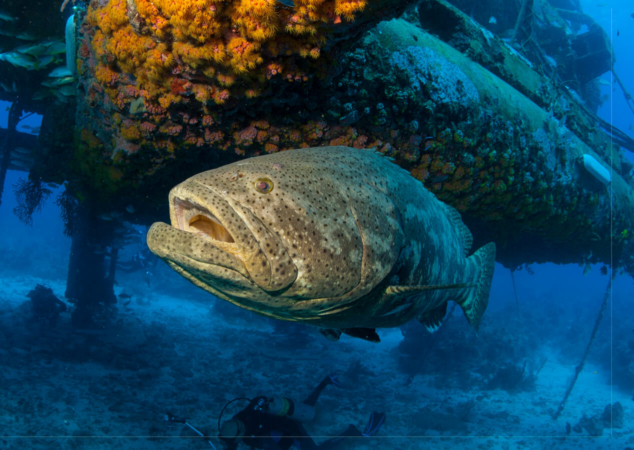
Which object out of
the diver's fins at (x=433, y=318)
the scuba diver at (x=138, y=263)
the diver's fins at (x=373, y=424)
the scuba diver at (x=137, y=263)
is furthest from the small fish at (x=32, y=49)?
the scuba diver at (x=137, y=263)

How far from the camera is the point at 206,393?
8.60 m

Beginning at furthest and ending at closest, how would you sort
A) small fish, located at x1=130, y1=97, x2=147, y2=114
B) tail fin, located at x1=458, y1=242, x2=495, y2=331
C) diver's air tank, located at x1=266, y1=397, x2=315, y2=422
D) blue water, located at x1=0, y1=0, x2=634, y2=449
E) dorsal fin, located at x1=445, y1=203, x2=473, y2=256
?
blue water, located at x1=0, y1=0, x2=634, y2=449, diver's air tank, located at x1=266, y1=397, x2=315, y2=422, tail fin, located at x1=458, y1=242, x2=495, y2=331, dorsal fin, located at x1=445, y1=203, x2=473, y2=256, small fish, located at x1=130, y1=97, x2=147, y2=114

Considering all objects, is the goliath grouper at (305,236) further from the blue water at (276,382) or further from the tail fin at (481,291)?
the blue water at (276,382)

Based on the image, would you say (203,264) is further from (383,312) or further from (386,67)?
(386,67)

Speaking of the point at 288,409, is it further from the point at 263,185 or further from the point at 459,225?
the point at 263,185

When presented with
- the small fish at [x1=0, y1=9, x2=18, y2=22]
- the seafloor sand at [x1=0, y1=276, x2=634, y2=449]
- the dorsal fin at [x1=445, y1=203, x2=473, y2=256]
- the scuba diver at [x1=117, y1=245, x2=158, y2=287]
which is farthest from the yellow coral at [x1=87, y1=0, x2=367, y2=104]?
the scuba diver at [x1=117, y1=245, x2=158, y2=287]

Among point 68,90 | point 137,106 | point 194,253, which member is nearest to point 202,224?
point 194,253

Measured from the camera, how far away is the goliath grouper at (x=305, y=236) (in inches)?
68.9

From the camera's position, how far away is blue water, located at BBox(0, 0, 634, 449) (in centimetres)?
677

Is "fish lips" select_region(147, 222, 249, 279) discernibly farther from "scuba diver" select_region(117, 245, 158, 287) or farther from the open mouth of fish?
"scuba diver" select_region(117, 245, 158, 287)

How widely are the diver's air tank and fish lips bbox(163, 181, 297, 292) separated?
18.5 ft

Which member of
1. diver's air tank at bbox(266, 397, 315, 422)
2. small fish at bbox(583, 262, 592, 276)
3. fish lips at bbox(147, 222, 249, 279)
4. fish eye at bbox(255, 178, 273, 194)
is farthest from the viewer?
small fish at bbox(583, 262, 592, 276)

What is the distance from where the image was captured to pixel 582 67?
12.7 m

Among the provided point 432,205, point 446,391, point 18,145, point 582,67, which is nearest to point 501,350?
point 446,391
